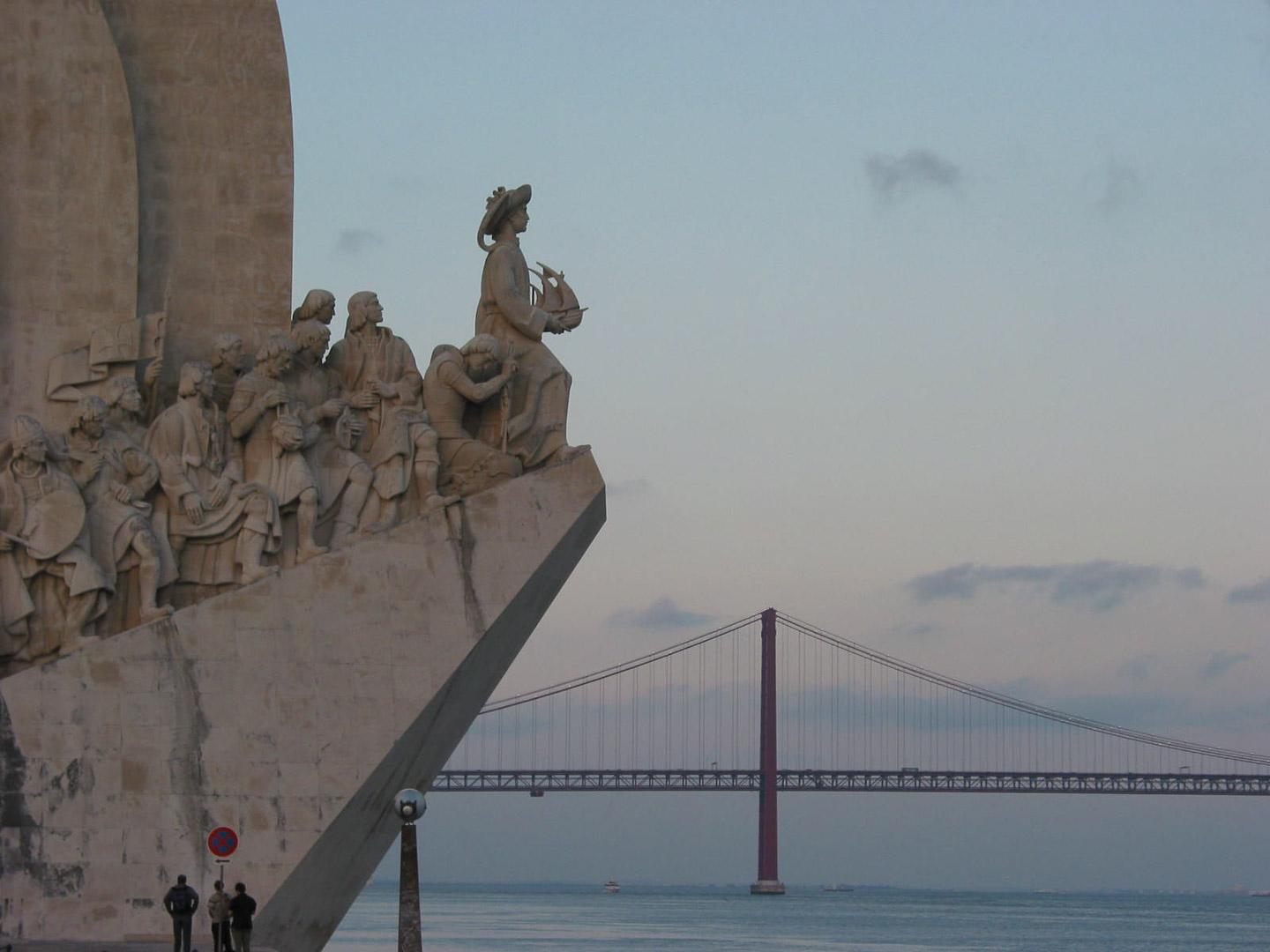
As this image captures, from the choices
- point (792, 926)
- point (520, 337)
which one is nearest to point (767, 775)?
point (792, 926)

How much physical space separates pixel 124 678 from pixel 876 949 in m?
26.0

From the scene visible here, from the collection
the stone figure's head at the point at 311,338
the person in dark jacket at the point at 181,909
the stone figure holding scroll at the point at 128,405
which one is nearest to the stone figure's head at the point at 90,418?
the stone figure holding scroll at the point at 128,405

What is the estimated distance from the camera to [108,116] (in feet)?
48.0

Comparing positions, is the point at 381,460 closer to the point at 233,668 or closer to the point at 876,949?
the point at 233,668

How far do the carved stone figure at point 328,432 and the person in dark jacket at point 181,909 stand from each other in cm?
251

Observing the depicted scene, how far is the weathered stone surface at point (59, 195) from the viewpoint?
14320 mm

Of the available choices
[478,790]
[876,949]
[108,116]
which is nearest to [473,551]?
→ [108,116]

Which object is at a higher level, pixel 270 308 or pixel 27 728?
pixel 270 308

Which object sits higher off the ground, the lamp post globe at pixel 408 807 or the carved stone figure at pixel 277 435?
the carved stone figure at pixel 277 435

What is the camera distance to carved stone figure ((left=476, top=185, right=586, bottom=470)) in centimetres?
1467

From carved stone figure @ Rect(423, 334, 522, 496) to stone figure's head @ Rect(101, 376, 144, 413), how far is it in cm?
180

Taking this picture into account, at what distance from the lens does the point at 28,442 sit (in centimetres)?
1367

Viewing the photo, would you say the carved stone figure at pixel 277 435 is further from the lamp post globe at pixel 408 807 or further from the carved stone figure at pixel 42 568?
the lamp post globe at pixel 408 807

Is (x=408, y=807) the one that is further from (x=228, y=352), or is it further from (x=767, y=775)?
(x=767, y=775)
